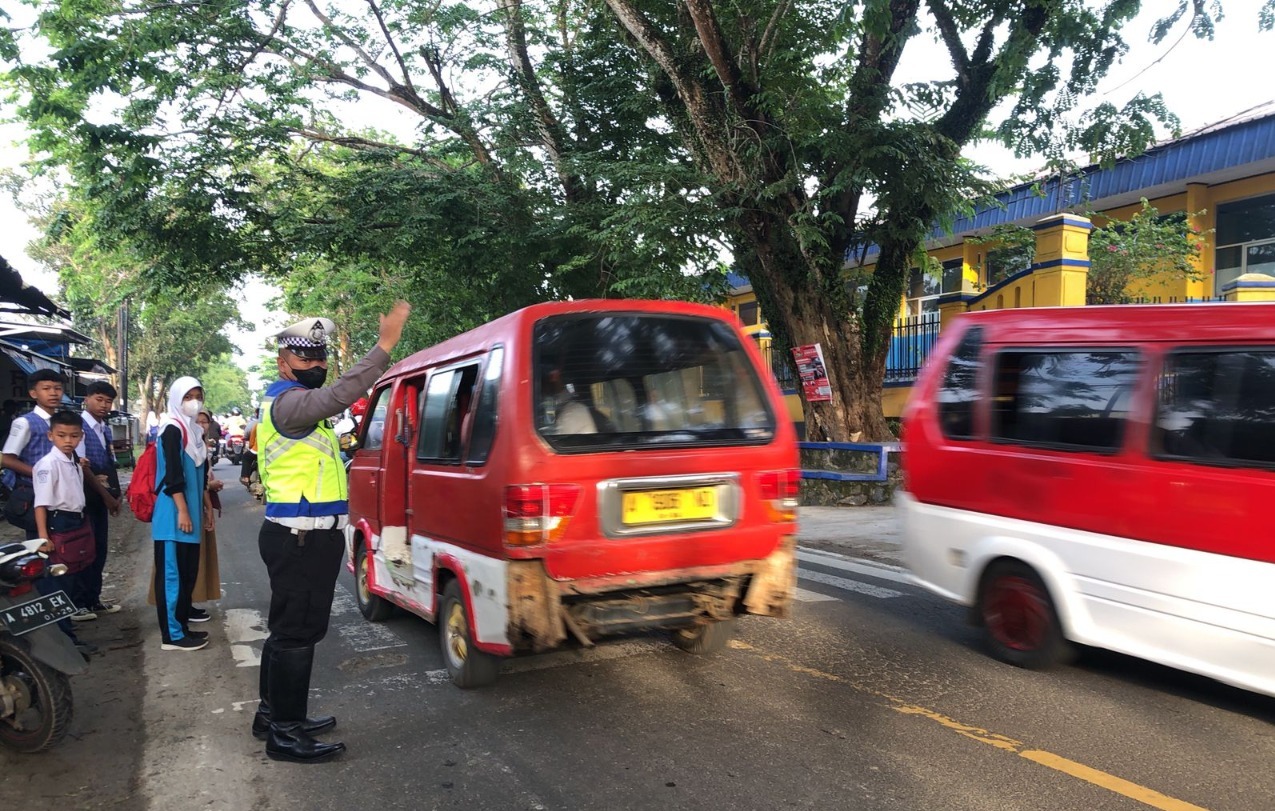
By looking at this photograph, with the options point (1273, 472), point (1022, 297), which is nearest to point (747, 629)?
point (1273, 472)

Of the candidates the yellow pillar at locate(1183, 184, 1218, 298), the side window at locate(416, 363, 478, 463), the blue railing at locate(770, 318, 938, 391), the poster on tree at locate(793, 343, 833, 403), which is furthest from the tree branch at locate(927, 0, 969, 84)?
the side window at locate(416, 363, 478, 463)

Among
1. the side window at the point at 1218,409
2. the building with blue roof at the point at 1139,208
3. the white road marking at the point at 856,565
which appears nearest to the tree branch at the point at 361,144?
the building with blue roof at the point at 1139,208

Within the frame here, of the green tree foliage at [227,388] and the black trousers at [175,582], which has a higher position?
the green tree foliage at [227,388]

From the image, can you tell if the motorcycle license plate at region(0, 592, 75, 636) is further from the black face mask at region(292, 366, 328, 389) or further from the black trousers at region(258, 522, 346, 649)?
the black face mask at region(292, 366, 328, 389)

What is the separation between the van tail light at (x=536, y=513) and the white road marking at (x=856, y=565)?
14.3ft

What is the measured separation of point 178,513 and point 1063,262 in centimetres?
1156

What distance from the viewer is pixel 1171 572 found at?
4.10m

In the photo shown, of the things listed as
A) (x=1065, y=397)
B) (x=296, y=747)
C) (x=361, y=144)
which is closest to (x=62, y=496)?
(x=296, y=747)

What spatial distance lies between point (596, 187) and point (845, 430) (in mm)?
6542

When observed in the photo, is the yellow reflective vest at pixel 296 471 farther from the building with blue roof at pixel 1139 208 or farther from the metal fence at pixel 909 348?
the metal fence at pixel 909 348

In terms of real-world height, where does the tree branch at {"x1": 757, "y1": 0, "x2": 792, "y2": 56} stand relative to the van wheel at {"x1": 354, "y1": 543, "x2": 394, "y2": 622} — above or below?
above

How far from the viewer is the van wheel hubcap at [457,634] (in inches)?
182

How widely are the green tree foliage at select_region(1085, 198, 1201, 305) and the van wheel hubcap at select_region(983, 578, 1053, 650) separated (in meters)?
10.5

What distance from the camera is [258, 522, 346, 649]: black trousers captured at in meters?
3.84
